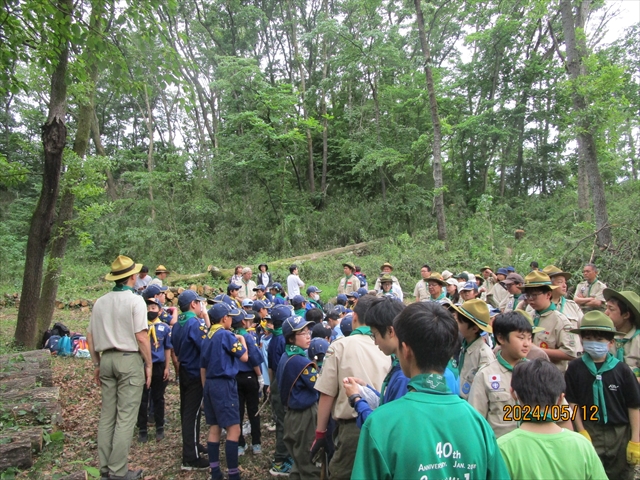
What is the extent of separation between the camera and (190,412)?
501cm

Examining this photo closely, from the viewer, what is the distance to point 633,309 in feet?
12.7

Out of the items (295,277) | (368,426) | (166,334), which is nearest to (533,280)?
(368,426)

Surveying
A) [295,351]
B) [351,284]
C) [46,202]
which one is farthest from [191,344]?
[351,284]

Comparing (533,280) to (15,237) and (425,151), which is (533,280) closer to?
(425,151)

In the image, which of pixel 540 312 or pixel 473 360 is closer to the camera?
pixel 473 360

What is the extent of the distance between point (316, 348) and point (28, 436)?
3424 millimetres

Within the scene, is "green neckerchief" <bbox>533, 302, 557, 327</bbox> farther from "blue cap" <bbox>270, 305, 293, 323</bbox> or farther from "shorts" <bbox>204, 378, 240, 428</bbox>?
"shorts" <bbox>204, 378, 240, 428</bbox>

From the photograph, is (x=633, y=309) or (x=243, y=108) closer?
(x=633, y=309)

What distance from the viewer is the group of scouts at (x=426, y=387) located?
5.54 ft

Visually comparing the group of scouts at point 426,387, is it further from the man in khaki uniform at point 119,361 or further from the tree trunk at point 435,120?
the tree trunk at point 435,120

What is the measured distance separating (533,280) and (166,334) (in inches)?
191

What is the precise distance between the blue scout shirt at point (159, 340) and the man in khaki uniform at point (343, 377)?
130 inches

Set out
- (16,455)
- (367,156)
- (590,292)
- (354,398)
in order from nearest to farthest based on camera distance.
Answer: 1. (354,398)
2. (16,455)
3. (590,292)
4. (367,156)

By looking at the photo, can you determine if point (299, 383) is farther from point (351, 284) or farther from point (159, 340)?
point (351, 284)
